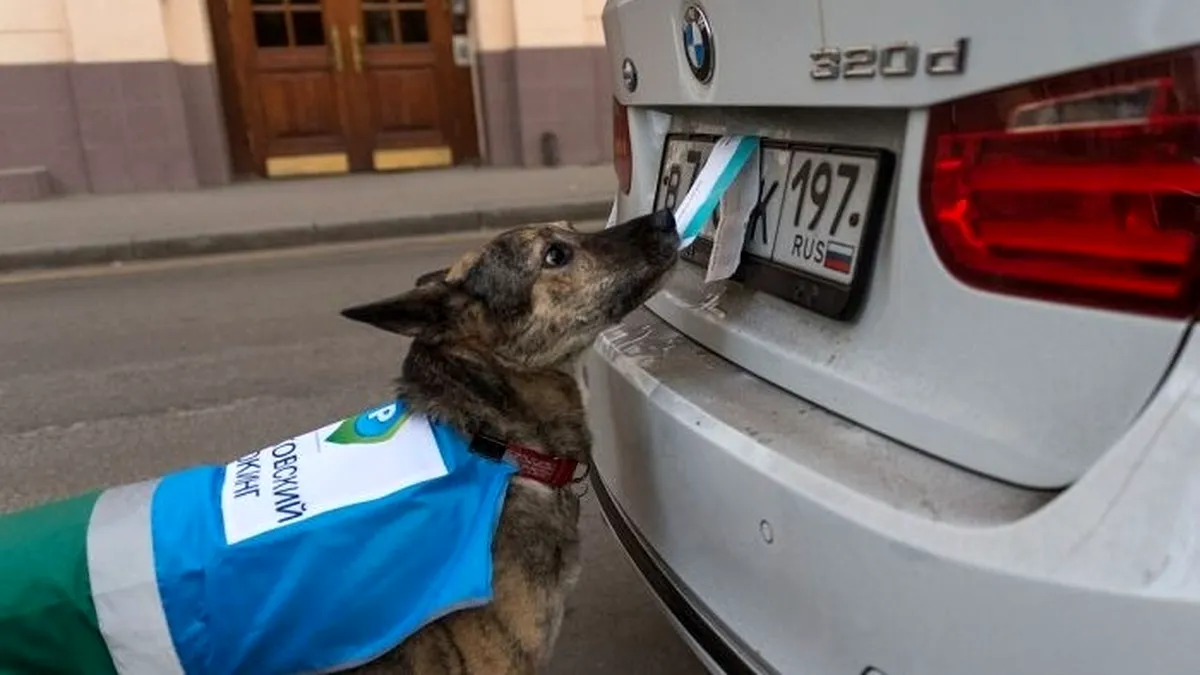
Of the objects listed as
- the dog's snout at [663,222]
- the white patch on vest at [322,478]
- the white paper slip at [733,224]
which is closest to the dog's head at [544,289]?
the dog's snout at [663,222]

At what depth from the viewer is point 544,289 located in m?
2.29

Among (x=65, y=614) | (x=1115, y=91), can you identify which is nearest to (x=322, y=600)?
(x=65, y=614)

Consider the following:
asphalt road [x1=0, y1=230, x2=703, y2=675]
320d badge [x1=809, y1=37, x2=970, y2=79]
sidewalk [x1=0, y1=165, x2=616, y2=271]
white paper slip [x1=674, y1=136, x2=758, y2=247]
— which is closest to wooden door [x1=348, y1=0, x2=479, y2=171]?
sidewalk [x1=0, y1=165, x2=616, y2=271]

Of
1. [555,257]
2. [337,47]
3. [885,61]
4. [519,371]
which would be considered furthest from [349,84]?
[885,61]

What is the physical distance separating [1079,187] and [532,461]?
3.79ft

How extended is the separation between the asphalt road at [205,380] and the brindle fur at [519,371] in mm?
812

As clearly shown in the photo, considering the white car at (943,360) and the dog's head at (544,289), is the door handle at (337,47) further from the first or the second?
the white car at (943,360)

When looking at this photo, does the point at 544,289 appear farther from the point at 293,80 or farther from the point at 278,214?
the point at 293,80

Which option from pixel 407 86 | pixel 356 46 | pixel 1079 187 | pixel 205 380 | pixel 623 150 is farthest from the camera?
pixel 407 86

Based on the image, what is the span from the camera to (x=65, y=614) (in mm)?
1835

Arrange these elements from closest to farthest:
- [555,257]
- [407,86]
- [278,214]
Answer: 1. [555,257]
2. [278,214]
3. [407,86]

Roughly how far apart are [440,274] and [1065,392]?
1.42 meters

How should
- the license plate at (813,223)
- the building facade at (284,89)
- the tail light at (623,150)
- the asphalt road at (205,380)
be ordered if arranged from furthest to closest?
1. the building facade at (284,89)
2. the asphalt road at (205,380)
3. the tail light at (623,150)
4. the license plate at (813,223)

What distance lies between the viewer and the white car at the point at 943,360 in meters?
1.21
